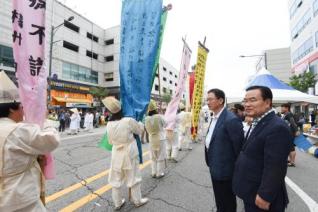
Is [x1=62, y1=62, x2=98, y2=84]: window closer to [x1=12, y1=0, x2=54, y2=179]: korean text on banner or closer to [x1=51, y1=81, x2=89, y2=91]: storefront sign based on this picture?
[x1=51, y1=81, x2=89, y2=91]: storefront sign

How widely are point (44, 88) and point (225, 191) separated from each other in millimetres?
2303

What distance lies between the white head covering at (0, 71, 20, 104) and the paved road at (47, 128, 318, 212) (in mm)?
2394

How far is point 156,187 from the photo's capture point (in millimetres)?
4988

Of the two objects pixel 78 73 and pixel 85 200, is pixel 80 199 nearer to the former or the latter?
pixel 85 200

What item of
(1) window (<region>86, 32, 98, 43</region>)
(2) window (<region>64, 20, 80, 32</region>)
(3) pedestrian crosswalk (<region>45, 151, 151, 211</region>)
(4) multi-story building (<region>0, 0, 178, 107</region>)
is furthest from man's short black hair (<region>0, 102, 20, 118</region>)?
(1) window (<region>86, 32, 98, 43</region>)

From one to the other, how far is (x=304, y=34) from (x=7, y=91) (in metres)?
33.8

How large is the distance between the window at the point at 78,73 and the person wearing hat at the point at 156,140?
90.6 ft

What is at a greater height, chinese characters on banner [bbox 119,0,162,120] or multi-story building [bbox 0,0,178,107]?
multi-story building [bbox 0,0,178,107]

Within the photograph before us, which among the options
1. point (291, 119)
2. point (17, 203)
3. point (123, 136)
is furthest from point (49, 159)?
point (291, 119)

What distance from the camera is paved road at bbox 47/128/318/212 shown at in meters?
4.03

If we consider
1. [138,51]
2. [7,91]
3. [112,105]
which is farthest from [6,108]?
[138,51]

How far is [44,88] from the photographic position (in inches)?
100

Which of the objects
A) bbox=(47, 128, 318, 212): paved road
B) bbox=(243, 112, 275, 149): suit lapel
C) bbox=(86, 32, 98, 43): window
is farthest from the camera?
bbox=(86, 32, 98, 43): window

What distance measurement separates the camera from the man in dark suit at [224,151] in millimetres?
2763
